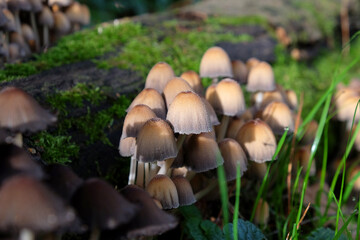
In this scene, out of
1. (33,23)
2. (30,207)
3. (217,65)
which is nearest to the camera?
(30,207)

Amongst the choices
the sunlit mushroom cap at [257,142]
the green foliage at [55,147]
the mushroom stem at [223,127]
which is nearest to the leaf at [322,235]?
the sunlit mushroom cap at [257,142]

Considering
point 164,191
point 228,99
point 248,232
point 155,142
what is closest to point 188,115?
point 155,142

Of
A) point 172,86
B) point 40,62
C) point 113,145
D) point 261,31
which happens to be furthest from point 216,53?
point 261,31

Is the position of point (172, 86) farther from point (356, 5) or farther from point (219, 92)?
point (356, 5)

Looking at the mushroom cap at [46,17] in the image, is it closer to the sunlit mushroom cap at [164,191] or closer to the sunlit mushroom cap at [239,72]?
the sunlit mushroom cap at [239,72]

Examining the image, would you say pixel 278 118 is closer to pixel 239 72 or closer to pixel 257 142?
pixel 257 142

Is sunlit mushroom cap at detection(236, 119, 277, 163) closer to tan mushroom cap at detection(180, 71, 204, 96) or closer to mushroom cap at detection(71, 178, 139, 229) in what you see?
tan mushroom cap at detection(180, 71, 204, 96)
